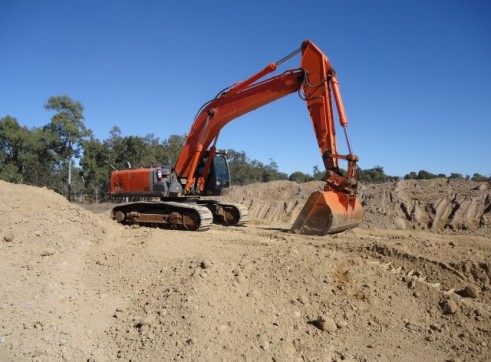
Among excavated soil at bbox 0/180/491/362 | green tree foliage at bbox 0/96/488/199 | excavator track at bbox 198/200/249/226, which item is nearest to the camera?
excavated soil at bbox 0/180/491/362

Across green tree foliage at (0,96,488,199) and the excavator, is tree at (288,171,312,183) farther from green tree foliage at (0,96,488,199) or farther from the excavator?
the excavator

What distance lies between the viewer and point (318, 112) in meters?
8.64

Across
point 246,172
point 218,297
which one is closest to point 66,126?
Answer: point 246,172

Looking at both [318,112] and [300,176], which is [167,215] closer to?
[318,112]

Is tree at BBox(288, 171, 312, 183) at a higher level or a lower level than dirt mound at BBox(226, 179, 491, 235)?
higher

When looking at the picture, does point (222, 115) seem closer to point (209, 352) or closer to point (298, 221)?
point (298, 221)

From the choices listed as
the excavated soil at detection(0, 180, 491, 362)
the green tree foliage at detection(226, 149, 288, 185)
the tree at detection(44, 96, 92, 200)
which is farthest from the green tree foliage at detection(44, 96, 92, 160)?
the excavated soil at detection(0, 180, 491, 362)

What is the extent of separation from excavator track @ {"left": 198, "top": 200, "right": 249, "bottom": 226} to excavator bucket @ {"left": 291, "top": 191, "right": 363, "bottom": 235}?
3.14 meters

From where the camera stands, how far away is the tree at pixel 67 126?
31516mm

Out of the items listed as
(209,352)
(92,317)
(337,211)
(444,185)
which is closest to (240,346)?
(209,352)

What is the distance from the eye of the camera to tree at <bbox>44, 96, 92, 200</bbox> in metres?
31.5

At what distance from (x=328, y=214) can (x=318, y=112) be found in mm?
2337

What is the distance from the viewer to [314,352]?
12.8 feet

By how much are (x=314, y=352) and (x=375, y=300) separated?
1.42 meters
